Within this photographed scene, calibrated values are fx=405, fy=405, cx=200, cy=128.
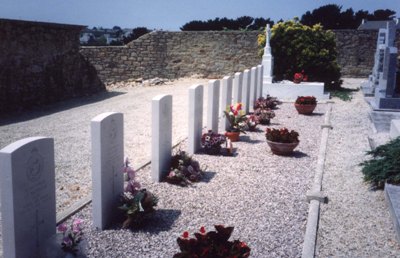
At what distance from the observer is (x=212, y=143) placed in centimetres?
706

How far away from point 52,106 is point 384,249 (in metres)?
11.3

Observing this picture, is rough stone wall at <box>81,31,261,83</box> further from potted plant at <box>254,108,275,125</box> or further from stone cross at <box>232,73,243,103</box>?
potted plant at <box>254,108,275,125</box>

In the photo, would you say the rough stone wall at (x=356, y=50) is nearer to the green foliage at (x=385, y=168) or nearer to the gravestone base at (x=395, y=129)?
the gravestone base at (x=395, y=129)

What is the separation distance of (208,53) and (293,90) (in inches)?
299

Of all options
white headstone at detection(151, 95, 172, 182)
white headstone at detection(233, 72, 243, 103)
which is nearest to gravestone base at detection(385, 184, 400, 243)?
white headstone at detection(151, 95, 172, 182)

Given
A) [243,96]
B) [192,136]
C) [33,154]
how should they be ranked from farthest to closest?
[243,96] → [192,136] → [33,154]

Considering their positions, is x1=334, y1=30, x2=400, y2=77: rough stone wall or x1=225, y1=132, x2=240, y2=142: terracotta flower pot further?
x1=334, y1=30, x2=400, y2=77: rough stone wall

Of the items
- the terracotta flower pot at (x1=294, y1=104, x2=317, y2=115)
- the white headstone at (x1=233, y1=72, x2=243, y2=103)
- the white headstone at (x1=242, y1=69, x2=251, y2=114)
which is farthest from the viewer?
the terracotta flower pot at (x1=294, y1=104, x2=317, y2=115)

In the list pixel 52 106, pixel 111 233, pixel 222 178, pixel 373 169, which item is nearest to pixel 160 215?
pixel 111 233

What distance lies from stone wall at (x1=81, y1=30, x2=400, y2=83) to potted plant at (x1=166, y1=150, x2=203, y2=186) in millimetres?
14154

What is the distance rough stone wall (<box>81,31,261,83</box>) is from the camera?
19703mm

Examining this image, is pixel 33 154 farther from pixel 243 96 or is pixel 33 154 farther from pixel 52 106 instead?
pixel 52 106

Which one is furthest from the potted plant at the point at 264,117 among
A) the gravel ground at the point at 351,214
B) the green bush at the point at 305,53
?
the green bush at the point at 305,53

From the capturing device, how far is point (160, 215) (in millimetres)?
4641
